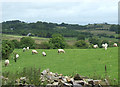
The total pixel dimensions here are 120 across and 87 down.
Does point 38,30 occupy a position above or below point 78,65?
below

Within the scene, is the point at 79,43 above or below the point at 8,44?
below

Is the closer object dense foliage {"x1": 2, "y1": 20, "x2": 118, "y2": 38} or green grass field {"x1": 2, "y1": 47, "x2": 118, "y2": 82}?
green grass field {"x1": 2, "y1": 47, "x2": 118, "y2": 82}

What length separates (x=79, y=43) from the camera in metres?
64.3

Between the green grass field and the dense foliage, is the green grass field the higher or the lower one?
the higher one

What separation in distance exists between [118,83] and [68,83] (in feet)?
6.54

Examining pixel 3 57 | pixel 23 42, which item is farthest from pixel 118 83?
pixel 23 42

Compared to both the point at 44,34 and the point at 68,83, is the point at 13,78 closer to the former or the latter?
the point at 68,83

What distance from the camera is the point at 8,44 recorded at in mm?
23781

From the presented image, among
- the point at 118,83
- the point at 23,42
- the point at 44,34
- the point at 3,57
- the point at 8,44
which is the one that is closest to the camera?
the point at 118,83

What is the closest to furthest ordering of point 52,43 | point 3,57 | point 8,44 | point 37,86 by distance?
point 37,86, point 3,57, point 8,44, point 52,43

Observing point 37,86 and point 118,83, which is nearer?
point 37,86

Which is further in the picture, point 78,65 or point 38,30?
point 38,30

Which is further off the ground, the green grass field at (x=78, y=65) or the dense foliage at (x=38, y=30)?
the green grass field at (x=78, y=65)

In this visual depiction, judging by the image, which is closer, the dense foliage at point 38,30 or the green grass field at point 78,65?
the green grass field at point 78,65
